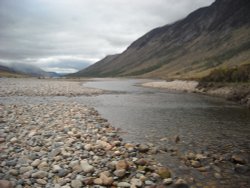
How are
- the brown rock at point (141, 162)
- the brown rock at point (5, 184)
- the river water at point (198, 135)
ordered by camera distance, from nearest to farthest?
the brown rock at point (5, 184)
the river water at point (198, 135)
the brown rock at point (141, 162)

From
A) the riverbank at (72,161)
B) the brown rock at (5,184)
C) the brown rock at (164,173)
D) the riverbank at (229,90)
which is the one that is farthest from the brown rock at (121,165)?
the riverbank at (229,90)

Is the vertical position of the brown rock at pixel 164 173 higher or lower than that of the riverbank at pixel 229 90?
lower

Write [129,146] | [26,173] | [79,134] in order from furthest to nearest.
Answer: [79,134] → [129,146] → [26,173]

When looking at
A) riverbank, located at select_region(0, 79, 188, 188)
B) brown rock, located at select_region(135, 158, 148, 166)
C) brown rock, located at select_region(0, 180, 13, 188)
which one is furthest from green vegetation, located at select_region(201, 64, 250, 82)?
brown rock, located at select_region(0, 180, 13, 188)

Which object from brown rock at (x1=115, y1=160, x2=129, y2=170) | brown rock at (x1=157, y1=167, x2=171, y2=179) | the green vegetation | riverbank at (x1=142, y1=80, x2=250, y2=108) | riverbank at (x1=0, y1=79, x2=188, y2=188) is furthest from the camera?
the green vegetation

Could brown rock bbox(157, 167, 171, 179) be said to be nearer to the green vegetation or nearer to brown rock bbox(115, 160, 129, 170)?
brown rock bbox(115, 160, 129, 170)

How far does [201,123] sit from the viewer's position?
21.9m

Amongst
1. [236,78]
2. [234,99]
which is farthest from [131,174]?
[236,78]

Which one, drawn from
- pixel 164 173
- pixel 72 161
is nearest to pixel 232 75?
pixel 164 173

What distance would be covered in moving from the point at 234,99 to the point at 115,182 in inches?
1396

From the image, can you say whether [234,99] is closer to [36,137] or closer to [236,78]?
[236,78]

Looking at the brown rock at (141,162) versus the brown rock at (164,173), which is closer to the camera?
the brown rock at (164,173)

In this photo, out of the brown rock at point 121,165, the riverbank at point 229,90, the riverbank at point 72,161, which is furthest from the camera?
the riverbank at point 229,90

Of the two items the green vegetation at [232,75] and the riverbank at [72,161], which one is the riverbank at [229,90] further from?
the riverbank at [72,161]
